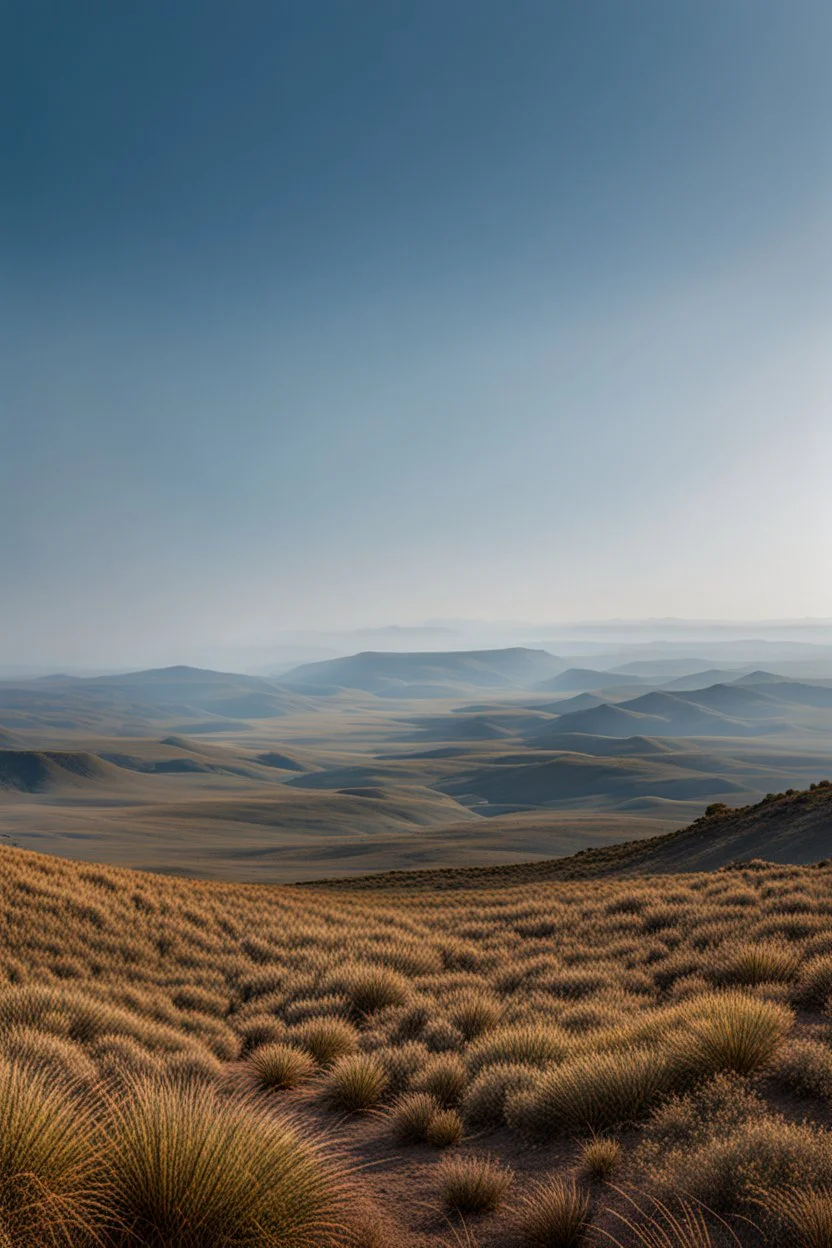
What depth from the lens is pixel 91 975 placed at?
12398mm

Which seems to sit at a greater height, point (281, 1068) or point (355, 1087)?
point (355, 1087)

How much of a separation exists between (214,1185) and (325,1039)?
5.87m

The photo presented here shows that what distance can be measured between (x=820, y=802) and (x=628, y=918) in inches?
1073

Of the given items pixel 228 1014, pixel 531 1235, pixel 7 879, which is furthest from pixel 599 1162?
pixel 7 879

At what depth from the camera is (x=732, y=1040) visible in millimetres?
5953

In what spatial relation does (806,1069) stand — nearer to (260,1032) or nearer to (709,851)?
(260,1032)

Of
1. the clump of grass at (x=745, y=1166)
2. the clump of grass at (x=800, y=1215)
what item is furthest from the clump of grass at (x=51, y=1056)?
the clump of grass at (x=800, y=1215)

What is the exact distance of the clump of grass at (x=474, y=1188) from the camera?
4.69m

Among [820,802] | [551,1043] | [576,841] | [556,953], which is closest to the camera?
[551,1043]

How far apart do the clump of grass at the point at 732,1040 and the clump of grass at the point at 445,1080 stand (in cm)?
219

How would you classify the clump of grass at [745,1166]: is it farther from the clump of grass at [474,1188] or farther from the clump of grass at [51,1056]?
the clump of grass at [51,1056]

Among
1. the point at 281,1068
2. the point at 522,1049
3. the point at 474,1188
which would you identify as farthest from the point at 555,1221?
the point at 281,1068

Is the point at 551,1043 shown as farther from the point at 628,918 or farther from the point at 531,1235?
the point at 628,918

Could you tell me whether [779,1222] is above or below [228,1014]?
above
